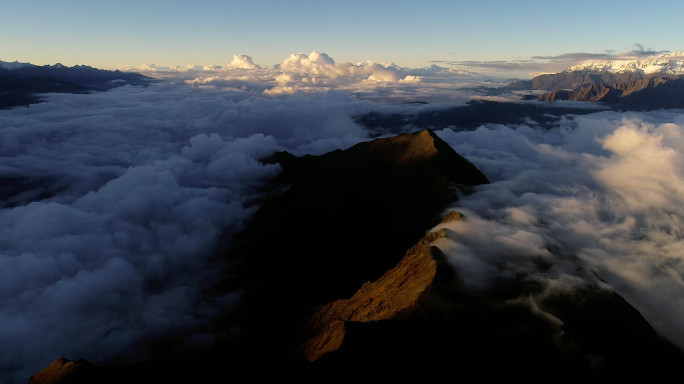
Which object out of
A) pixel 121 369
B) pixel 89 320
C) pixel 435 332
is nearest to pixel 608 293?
pixel 435 332

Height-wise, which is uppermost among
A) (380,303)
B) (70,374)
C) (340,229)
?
(380,303)

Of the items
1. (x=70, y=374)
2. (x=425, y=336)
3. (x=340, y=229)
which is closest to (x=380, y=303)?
(x=425, y=336)

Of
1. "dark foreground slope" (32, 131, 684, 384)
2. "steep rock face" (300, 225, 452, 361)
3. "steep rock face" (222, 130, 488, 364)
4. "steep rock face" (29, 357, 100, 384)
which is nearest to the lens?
"dark foreground slope" (32, 131, 684, 384)

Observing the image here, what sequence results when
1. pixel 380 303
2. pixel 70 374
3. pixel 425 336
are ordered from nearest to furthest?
pixel 425 336
pixel 70 374
pixel 380 303

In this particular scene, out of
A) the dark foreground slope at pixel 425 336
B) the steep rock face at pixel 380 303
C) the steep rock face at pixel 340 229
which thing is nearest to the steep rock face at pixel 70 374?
the dark foreground slope at pixel 425 336

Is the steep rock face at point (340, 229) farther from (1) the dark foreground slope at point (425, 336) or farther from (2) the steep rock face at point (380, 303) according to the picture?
(2) the steep rock face at point (380, 303)

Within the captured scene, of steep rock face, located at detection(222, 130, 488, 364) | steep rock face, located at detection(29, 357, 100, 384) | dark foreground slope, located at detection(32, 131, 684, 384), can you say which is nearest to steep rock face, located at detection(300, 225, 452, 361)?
dark foreground slope, located at detection(32, 131, 684, 384)

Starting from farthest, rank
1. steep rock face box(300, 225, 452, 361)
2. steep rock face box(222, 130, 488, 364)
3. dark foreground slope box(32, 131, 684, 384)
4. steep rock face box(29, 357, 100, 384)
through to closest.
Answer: steep rock face box(222, 130, 488, 364) → steep rock face box(300, 225, 452, 361) → steep rock face box(29, 357, 100, 384) → dark foreground slope box(32, 131, 684, 384)

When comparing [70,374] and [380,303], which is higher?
[380,303]

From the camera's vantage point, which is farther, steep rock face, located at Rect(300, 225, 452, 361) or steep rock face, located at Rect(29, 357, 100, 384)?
steep rock face, located at Rect(300, 225, 452, 361)

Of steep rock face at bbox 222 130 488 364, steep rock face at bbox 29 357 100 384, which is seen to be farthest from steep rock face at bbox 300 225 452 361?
steep rock face at bbox 29 357 100 384

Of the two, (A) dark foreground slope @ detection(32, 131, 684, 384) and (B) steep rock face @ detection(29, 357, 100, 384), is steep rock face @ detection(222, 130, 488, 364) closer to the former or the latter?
(A) dark foreground slope @ detection(32, 131, 684, 384)

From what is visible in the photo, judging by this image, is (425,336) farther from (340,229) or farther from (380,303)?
(340,229)
